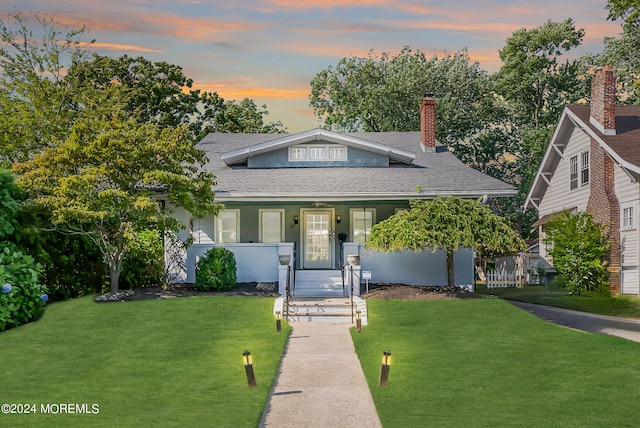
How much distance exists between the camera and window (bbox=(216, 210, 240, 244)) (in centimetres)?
2908

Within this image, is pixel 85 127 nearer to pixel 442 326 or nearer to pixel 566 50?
pixel 442 326

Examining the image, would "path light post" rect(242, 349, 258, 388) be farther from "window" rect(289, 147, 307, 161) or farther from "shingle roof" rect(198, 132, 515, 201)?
"window" rect(289, 147, 307, 161)

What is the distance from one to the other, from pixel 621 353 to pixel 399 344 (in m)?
4.33

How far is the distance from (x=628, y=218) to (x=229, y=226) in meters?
14.2

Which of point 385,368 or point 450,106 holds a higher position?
point 450,106

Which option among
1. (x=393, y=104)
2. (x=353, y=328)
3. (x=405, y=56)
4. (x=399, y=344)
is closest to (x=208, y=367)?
(x=399, y=344)

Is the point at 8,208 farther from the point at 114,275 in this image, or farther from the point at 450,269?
the point at 450,269

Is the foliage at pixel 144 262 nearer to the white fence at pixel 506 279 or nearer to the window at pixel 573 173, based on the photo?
the white fence at pixel 506 279

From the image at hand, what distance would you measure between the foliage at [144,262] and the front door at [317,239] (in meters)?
5.18

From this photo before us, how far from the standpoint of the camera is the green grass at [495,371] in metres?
11.2

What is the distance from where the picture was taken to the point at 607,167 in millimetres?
30578

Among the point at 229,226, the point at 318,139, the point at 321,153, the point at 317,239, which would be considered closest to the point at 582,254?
the point at 317,239

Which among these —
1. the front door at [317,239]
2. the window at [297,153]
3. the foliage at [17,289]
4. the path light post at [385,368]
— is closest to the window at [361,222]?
Result: the front door at [317,239]

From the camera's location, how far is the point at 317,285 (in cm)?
2683
